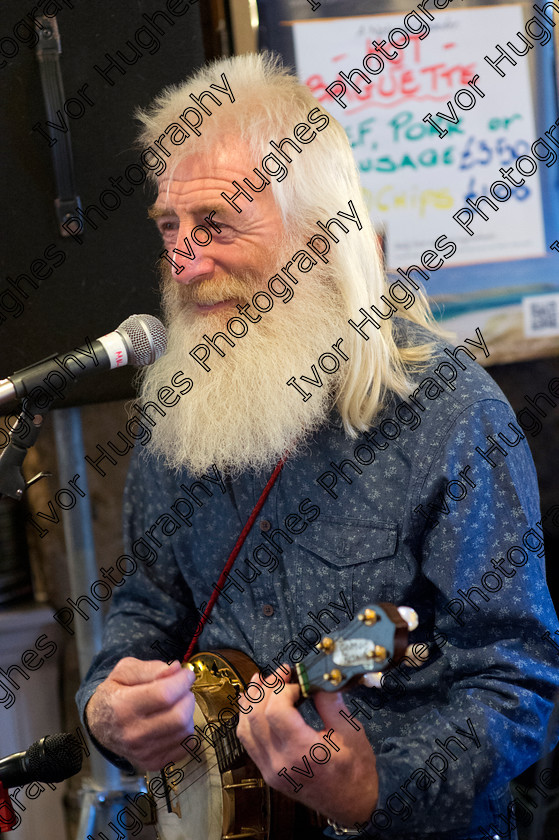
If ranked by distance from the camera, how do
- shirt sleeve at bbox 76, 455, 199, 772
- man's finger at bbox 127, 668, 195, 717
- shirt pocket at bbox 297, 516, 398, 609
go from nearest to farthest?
1. man's finger at bbox 127, 668, 195, 717
2. shirt pocket at bbox 297, 516, 398, 609
3. shirt sleeve at bbox 76, 455, 199, 772

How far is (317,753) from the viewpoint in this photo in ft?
3.62

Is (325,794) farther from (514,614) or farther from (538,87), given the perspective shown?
(538,87)

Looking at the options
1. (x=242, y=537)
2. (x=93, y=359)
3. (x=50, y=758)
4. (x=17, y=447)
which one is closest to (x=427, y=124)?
→ (x=242, y=537)

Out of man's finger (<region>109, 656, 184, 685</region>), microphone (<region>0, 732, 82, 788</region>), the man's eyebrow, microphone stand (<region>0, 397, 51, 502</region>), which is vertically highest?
the man's eyebrow

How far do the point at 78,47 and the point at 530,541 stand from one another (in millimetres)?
1348

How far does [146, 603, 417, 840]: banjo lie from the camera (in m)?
1.34

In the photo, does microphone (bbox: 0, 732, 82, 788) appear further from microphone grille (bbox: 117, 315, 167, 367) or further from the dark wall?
the dark wall

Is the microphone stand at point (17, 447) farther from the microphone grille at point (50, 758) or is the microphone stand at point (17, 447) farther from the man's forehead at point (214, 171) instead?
the man's forehead at point (214, 171)

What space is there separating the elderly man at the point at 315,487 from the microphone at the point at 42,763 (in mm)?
190

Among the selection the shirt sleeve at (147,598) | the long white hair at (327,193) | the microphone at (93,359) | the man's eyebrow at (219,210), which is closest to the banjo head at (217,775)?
the shirt sleeve at (147,598)

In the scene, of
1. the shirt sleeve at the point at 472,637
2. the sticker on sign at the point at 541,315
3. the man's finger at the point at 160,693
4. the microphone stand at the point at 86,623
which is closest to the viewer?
the shirt sleeve at the point at 472,637

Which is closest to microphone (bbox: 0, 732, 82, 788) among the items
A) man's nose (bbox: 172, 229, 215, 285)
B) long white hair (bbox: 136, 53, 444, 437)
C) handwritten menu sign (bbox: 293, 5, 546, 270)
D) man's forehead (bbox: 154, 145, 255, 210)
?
long white hair (bbox: 136, 53, 444, 437)

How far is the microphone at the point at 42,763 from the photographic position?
3.80 feet

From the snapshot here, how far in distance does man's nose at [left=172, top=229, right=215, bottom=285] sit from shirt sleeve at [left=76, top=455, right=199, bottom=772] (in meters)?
0.45
